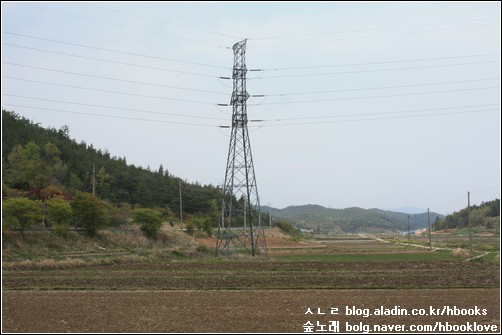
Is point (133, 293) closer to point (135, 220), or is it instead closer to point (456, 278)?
point (456, 278)

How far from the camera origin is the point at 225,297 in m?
21.7

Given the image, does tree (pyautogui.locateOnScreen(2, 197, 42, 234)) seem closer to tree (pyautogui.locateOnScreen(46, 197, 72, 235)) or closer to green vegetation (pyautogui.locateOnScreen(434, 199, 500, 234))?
tree (pyautogui.locateOnScreen(46, 197, 72, 235))

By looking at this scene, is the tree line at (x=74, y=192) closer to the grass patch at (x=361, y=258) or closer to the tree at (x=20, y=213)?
the tree at (x=20, y=213)

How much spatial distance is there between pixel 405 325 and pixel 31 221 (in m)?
39.8

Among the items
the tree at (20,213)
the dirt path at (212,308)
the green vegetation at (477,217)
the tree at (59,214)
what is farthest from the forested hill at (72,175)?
the green vegetation at (477,217)

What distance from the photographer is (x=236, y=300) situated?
2066 cm

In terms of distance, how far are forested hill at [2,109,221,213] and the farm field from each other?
41357mm

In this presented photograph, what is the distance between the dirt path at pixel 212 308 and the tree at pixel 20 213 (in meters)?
23.9

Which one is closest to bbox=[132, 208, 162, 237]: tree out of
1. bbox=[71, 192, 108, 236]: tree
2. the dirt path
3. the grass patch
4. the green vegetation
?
bbox=[71, 192, 108, 236]: tree

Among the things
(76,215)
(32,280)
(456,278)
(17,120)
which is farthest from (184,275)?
(17,120)

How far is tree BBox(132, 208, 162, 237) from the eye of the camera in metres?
62.4

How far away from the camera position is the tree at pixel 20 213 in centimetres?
4550

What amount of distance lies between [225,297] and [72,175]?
69.4 meters

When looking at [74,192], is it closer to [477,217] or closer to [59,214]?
[59,214]
